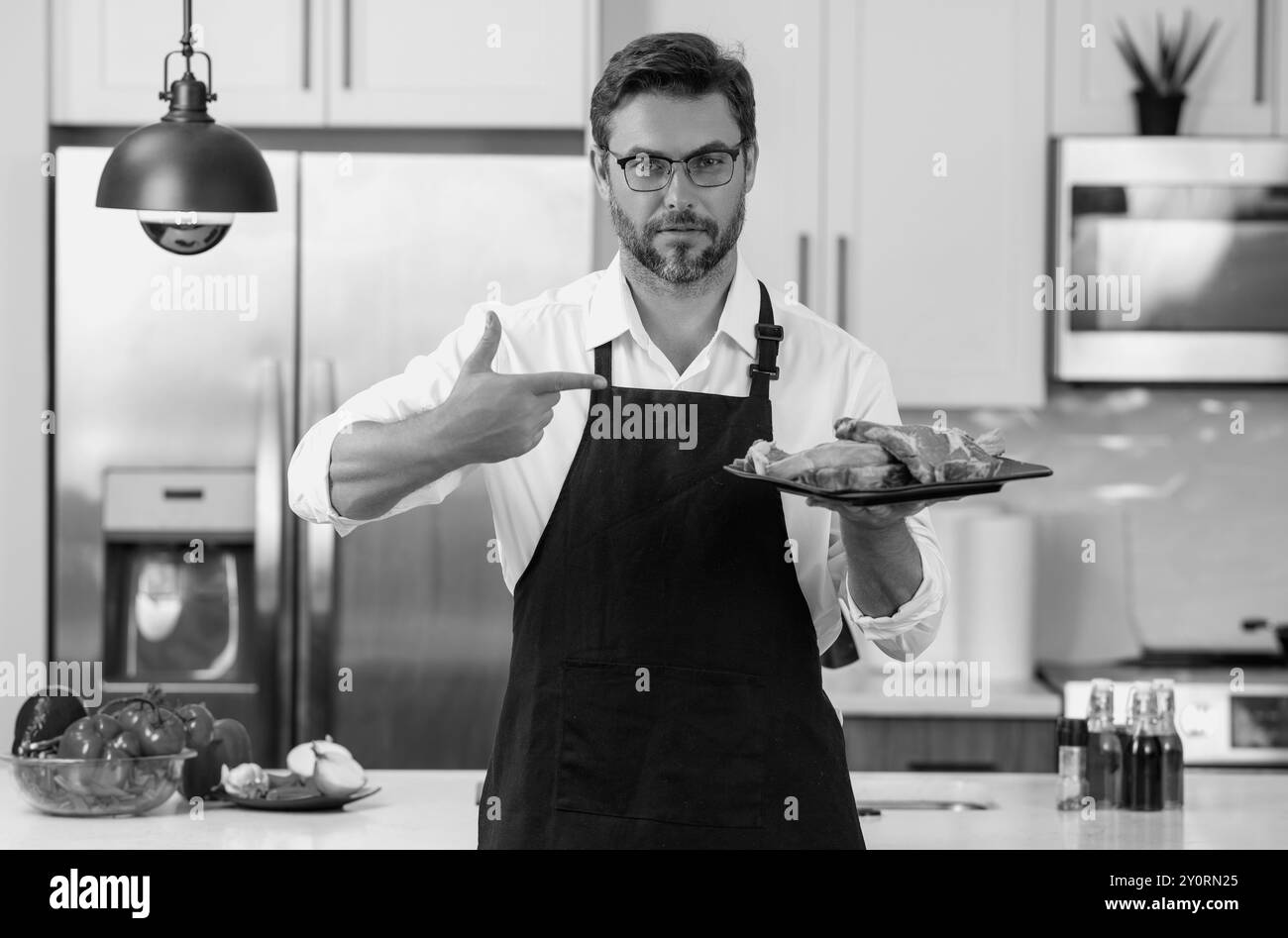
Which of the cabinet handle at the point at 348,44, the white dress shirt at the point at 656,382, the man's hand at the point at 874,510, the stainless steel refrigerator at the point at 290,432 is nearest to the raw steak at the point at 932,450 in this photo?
the man's hand at the point at 874,510

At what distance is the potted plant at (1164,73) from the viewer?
3.27 metres

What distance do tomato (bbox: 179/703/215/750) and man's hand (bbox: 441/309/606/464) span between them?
30.3 inches

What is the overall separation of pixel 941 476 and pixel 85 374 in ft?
6.73

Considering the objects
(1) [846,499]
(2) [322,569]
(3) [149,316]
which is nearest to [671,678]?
(1) [846,499]

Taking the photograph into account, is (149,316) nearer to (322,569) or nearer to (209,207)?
(322,569)

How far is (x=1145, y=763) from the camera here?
6.88 ft

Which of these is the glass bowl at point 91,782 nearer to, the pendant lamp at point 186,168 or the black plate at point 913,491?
the pendant lamp at point 186,168

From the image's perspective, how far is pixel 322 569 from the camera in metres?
3.03

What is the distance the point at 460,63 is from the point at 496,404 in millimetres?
1824

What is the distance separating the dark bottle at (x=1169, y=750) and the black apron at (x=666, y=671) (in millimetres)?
561

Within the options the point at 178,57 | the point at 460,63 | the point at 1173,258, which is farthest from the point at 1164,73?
the point at 178,57

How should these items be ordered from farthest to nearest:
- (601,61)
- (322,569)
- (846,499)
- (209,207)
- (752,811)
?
(601,61), (322,569), (209,207), (752,811), (846,499)

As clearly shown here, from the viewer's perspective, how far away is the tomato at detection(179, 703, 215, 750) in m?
2.09

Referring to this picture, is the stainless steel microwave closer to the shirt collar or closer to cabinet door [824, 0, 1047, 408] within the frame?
cabinet door [824, 0, 1047, 408]
